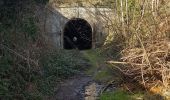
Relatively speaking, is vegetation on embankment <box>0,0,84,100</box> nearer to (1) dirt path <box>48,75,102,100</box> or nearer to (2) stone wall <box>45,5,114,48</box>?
(1) dirt path <box>48,75,102,100</box>

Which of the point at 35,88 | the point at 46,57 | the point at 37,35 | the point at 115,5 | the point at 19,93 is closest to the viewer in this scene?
the point at 19,93

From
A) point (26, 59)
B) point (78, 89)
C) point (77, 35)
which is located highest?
point (77, 35)

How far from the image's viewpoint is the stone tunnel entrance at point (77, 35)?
23.9m

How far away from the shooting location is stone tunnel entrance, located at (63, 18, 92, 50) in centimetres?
2392

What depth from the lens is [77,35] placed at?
81.9 feet

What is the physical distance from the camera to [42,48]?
16766mm

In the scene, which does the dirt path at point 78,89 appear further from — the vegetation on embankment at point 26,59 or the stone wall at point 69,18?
the stone wall at point 69,18

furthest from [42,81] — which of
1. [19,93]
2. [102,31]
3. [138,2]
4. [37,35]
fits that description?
[102,31]

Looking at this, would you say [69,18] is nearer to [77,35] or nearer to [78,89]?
[77,35]

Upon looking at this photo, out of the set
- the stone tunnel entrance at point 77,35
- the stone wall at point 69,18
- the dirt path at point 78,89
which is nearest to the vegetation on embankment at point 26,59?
the dirt path at point 78,89

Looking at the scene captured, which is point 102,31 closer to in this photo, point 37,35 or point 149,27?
point 37,35

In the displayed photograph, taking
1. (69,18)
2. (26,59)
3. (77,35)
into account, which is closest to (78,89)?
(26,59)

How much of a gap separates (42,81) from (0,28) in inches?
100

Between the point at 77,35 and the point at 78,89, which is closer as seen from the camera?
the point at 78,89
